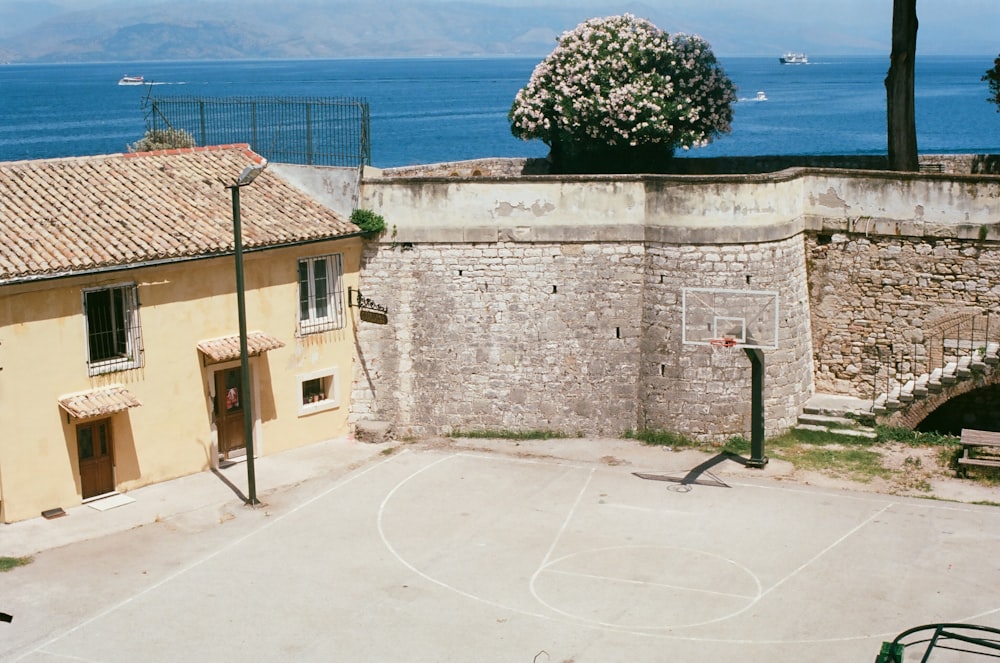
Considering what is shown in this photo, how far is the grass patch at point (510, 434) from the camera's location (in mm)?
29078

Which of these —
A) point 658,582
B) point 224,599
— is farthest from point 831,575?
point 224,599

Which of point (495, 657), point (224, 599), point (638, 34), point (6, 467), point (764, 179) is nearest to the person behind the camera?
point (495, 657)

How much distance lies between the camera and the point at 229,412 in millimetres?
27625

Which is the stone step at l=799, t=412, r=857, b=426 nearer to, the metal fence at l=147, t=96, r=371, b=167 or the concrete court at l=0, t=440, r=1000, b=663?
the concrete court at l=0, t=440, r=1000, b=663

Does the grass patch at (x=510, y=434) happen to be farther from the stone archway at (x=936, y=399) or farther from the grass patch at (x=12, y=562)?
the grass patch at (x=12, y=562)

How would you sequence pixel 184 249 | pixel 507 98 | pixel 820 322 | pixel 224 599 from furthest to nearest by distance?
pixel 507 98 < pixel 820 322 < pixel 184 249 < pixel 224 599

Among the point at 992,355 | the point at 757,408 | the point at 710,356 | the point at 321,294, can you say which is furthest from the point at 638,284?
the point at 992,355

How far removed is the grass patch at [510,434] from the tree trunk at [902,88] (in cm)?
1159

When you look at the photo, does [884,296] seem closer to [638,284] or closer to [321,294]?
[638,284]

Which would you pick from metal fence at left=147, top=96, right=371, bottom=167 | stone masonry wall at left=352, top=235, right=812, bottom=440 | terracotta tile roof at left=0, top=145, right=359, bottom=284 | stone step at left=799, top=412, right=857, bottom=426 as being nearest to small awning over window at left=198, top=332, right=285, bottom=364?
terracotta tile roof at left=0, top=145, right=359, bottom=284

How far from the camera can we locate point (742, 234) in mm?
27797

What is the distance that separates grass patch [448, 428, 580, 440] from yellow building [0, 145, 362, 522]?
2.91 meters

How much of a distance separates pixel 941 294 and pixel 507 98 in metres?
151

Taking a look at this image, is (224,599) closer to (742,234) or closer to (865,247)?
(742,234)
